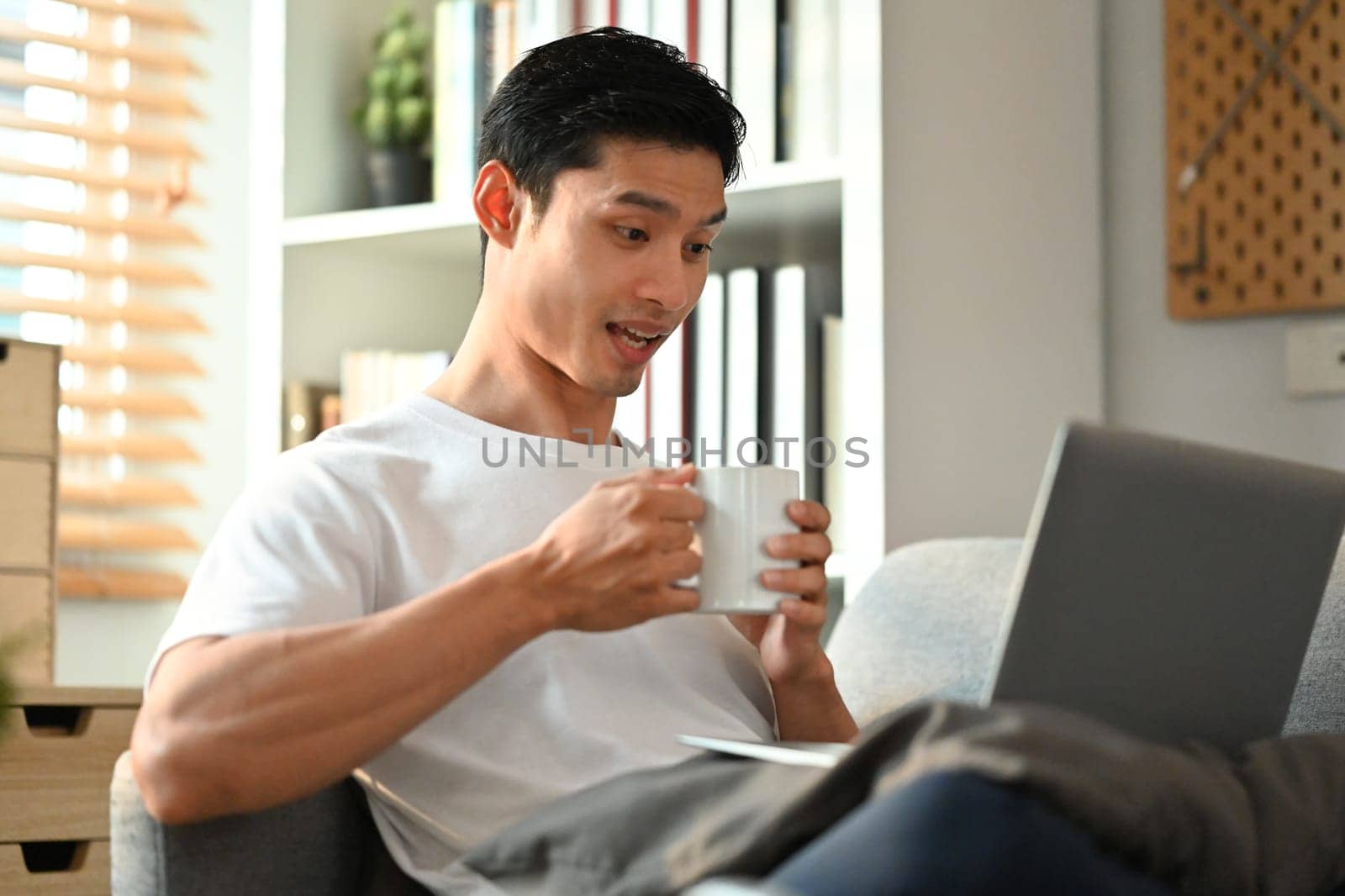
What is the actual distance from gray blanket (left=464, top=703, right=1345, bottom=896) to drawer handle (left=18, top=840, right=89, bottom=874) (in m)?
0.69

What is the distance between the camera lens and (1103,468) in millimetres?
879

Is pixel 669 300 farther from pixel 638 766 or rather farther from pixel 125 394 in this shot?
pixel 125 394

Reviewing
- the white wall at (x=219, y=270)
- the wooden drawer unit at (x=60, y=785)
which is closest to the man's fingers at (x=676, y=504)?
the wooden drawer unit at (x=60, y=785)

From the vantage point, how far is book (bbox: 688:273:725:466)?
2.04m

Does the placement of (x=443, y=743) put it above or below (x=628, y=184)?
below

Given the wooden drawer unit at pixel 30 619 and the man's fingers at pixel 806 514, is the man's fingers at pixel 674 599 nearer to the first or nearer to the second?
the man's fingers at pixel 806 514

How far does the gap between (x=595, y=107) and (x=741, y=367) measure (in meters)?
0.69

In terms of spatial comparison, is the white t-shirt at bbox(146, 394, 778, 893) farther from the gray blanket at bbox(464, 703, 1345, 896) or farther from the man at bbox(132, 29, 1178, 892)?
the gray blanket at bbox(464, 703, 1345, 896)

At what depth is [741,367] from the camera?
2.02 metres

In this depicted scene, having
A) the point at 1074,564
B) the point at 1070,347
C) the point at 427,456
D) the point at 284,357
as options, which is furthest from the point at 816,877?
the point at 284,357

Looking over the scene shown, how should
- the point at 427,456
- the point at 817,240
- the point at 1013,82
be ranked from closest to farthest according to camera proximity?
the point at 427,456, the point at 1013,82, the point at 817,240

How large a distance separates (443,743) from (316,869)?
13 cm

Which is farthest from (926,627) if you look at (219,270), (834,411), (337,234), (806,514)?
(219,270)

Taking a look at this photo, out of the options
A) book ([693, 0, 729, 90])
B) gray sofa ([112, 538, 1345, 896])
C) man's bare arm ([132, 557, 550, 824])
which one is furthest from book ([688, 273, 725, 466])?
man's bare arm ([132, 557, 550, 824])
